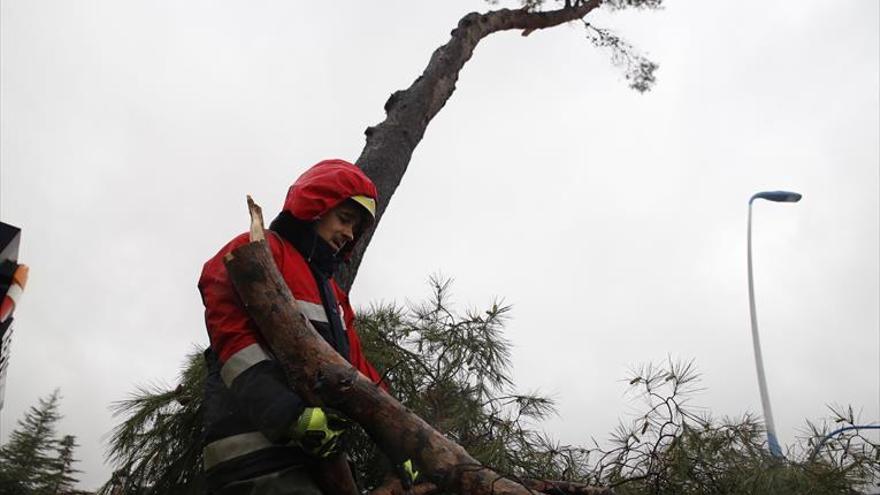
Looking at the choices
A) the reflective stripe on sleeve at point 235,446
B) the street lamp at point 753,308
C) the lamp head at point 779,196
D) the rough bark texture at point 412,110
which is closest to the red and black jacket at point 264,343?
the reflective stripe on sleeve at point 235,446

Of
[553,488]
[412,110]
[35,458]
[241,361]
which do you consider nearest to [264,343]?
[241,361]

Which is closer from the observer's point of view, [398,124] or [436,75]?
[398,124]

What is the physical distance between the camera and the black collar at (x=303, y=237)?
2.26 meters

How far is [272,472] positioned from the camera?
1.63 meters

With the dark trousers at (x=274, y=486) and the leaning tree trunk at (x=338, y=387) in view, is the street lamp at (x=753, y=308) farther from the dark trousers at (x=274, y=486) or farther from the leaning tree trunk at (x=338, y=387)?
the dark trousers at (x=274, y=486)

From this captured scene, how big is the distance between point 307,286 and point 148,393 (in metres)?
1.20

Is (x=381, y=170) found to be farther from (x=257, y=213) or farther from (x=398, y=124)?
(x=257, y=213)

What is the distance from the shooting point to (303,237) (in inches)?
89.0

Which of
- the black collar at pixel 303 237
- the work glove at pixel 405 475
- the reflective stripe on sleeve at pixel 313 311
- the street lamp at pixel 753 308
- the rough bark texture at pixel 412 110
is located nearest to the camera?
the work glove at pixel 405 475

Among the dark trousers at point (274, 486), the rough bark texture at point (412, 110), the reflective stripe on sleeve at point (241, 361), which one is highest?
the rough bark texture at point (412, 110)

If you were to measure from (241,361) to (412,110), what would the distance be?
2578mm

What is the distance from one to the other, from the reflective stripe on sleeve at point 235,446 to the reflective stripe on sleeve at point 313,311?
46cm

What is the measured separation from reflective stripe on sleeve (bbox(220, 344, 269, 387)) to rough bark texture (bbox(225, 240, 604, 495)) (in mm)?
53

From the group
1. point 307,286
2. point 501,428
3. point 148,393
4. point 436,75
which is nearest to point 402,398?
point 501,428
